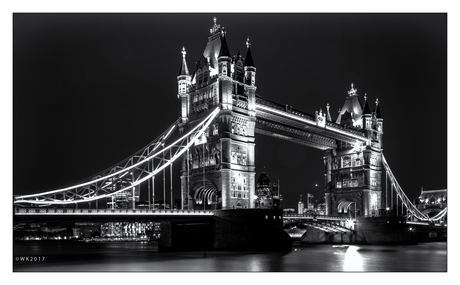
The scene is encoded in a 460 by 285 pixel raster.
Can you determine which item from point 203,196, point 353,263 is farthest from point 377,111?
point 353,263

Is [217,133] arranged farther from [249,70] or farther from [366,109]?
[366,109]

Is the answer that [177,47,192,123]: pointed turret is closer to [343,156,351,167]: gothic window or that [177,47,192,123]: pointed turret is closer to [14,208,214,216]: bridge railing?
[14,208,214,216]: bridge railing

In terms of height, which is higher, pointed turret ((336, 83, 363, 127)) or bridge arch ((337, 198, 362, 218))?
pointed turret ((336, 83, 363, 127))

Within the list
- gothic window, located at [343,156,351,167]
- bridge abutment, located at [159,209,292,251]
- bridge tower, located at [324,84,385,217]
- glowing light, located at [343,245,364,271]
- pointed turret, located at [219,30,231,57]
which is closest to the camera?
glowing light, located at [343,245,364,271]

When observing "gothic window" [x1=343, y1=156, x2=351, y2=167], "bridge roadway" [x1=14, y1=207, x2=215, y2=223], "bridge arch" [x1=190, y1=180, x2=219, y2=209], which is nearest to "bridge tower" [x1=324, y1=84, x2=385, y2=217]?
"gothic window" [x1=343, y1=156, x2=351, y2=167]
